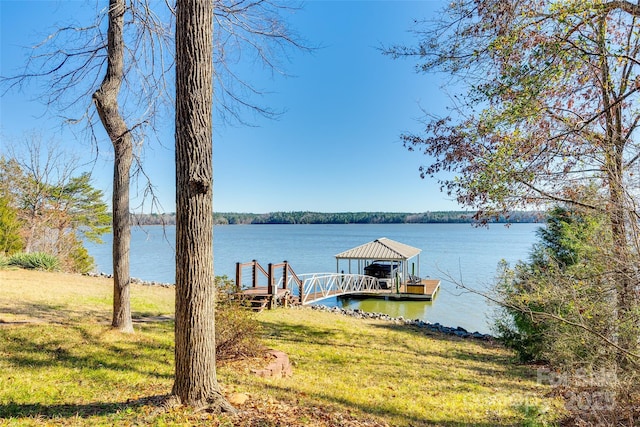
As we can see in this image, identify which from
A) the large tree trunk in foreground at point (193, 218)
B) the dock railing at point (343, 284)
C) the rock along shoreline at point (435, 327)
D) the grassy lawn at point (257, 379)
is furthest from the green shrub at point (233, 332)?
the dock railing at point (343, 284)

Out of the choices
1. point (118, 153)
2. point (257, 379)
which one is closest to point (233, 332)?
point (257, 379)

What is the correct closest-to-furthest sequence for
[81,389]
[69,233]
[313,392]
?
1. [81,389]
2. [313,392]
3. [69,233]

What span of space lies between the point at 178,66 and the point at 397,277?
62.5 feet

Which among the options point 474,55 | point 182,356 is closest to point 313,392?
point 182,356

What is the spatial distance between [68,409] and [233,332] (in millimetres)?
1978

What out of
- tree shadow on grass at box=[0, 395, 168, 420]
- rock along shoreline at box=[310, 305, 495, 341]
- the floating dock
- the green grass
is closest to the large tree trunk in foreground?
tree shadow on grass at box=[0, 395, 168, 420]

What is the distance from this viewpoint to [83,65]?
559 centimetres

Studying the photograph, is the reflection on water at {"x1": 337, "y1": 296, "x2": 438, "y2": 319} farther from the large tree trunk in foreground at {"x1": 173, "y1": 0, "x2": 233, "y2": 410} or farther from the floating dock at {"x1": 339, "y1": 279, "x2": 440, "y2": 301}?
the large tree trunk in foreground at {"x1": 173, "y1": 0, "x2": 233, "y2": 410}

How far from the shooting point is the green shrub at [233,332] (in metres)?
4.64

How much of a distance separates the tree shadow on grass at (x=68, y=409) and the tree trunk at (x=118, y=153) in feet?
7.49

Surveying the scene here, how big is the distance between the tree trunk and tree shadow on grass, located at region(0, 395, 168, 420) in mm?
2282

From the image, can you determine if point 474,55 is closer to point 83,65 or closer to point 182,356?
point 182,356

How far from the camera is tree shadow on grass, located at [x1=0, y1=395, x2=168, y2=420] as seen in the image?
9.16ft

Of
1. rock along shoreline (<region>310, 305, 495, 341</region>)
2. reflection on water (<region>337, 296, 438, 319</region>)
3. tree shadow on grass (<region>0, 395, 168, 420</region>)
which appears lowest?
reflection on water (<region>337, 296, 438, 319</region>)
